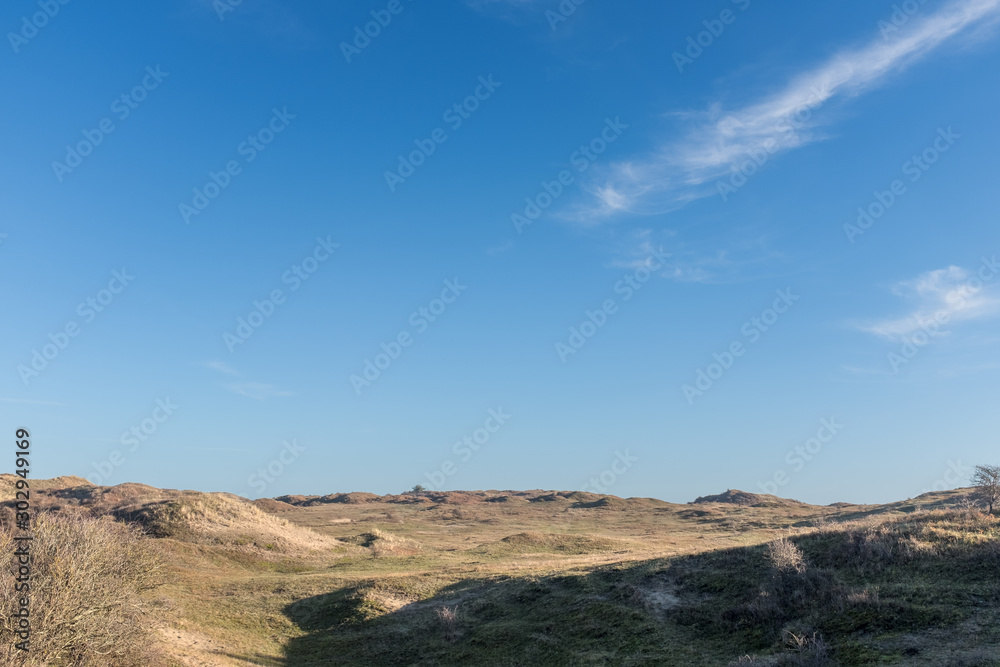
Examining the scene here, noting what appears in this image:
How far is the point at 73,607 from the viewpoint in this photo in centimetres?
2098

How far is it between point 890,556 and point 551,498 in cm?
12590

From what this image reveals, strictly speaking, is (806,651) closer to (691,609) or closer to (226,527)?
(691,609)

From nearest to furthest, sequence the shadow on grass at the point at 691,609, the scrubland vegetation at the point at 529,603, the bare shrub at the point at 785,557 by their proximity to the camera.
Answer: the scrubland vegetation at the point at 529,603
the shadow on grass at the point at 691,609
the bare shrub at the point at 785,557

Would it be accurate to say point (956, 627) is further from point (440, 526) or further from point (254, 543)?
point (440, 526)

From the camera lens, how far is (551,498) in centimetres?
15162

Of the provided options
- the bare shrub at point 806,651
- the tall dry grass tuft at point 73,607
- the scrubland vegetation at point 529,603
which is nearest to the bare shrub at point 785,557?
the scrubland vegetation at point 529,603

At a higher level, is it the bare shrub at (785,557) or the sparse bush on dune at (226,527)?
the sparse bush on dune at (226,527)

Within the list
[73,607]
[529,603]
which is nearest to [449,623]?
[529,603]

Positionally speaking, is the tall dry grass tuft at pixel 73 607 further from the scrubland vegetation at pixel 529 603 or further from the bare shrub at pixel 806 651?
the bare shrub at pixel 806 651

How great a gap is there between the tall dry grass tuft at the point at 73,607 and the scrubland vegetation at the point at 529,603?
7 cm

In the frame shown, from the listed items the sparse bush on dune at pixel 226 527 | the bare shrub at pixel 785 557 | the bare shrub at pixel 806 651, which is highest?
the sparse bush on dune at pixel 226 527

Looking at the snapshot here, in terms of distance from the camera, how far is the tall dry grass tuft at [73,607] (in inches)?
762

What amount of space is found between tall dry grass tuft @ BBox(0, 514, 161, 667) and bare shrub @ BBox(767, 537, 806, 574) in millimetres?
29436

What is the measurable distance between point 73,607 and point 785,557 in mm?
31437
